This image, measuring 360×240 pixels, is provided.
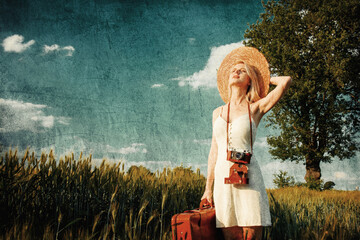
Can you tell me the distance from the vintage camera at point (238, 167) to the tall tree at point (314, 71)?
35.0 feet

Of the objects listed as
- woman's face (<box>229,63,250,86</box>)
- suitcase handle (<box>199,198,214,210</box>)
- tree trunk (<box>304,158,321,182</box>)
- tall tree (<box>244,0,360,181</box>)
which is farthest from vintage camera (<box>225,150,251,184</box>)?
tree trunk (<box>304,158,321,182</box>)

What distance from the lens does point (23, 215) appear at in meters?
2.66

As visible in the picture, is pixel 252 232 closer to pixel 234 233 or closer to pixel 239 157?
pixel 234 233

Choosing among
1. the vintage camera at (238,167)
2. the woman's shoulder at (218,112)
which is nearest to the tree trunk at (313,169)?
the woman's shoulder at (218,112)

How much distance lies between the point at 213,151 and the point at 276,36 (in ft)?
40.2

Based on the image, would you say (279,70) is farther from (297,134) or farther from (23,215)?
(23,215)

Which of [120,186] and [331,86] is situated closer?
[120,186]

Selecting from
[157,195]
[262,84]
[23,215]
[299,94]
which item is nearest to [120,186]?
[157,195]

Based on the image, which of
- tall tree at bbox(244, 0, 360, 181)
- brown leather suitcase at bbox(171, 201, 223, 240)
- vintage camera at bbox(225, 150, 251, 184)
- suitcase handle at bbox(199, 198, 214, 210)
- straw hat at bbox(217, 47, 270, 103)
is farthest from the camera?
tall tree at bbox(244, 0, 360, 181)

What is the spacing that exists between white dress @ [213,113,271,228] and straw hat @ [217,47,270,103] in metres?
0.62

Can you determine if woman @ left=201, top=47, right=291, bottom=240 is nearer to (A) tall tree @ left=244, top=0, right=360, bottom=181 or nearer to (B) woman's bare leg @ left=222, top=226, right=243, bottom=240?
(B) woman's bare leg @ left=222, top=226, right=243, bottom=240

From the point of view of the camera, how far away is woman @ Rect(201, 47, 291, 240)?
7.12ft

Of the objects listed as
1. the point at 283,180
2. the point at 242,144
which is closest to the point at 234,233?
the point at 242,144

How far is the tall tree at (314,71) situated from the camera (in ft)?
39.1
